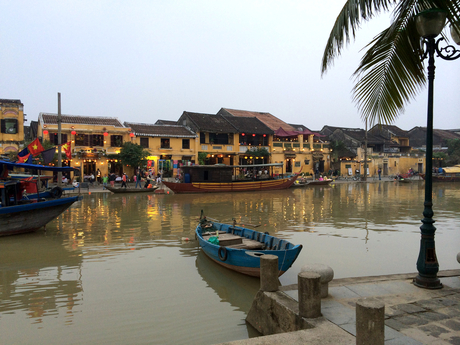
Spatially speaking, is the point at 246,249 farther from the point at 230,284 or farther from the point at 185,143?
the point at 185,143

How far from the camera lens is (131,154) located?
28812mm

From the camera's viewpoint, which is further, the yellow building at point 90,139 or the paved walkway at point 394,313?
the yellow building at point 90,139

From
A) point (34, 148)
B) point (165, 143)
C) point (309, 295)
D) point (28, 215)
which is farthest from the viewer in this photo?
point (165, 143)

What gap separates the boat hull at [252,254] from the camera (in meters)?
6.47

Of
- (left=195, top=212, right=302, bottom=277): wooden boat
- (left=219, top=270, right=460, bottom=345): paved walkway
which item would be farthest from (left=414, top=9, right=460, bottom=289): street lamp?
(left=195, top=212, right=302, bottom=277): wooden boat

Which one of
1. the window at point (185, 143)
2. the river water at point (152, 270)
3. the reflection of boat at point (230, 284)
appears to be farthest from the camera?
the window at point (185, 143)

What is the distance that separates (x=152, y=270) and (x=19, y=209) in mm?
6073

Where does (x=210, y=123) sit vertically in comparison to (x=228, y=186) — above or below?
above

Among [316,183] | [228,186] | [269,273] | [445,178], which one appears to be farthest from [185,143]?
[269,273]

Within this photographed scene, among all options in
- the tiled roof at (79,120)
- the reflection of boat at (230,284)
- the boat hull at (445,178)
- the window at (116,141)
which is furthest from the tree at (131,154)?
the boat hull at (445,178)

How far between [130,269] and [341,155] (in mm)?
40428

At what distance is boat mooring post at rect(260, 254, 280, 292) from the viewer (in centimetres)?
474

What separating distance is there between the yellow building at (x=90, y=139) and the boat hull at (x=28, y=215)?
59.1ft

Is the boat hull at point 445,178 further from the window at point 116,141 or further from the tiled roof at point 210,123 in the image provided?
the window at point 116,141
